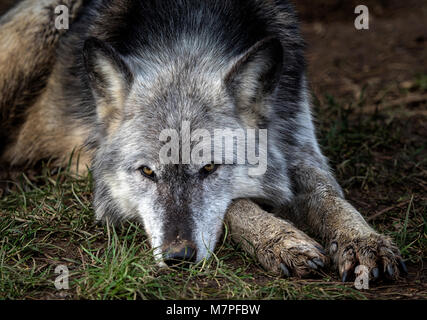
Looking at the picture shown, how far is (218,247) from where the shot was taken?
11.5 ft

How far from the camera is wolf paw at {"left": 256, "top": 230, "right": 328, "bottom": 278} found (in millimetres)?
3137

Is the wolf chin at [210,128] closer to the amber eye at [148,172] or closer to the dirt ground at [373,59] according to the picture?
the amber eye at [148,172]

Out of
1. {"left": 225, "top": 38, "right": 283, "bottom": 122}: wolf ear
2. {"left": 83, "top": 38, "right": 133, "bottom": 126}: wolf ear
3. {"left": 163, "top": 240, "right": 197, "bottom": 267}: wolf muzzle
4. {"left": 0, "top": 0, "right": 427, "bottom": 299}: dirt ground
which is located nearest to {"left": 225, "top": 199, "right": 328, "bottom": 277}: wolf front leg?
{"left": 0, "top": 0, "right": 427, "bottom": 299}: dirt ground

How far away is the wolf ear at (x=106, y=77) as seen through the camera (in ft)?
11.8

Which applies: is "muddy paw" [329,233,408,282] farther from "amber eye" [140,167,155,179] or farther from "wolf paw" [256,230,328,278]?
"amber eye" [140,167,155,179]

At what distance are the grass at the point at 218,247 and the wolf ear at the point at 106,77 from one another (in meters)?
0.78

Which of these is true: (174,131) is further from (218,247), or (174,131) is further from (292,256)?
(292,256)

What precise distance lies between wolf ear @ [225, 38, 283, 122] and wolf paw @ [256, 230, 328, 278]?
923mm

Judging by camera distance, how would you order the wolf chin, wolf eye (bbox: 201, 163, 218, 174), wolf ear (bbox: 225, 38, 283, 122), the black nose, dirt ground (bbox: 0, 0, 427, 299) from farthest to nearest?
dirt ground (bbox: 0, 0, 427, 299) < wolf ear (bbox: 225, 38, 283, 122) < wolf eye (bbox: 201, 163, 218, 174) < the wolf chin < the black nose

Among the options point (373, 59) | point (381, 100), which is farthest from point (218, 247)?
point (373, 59)

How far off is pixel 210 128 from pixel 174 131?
0.23m

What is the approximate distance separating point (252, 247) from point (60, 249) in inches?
47.8
